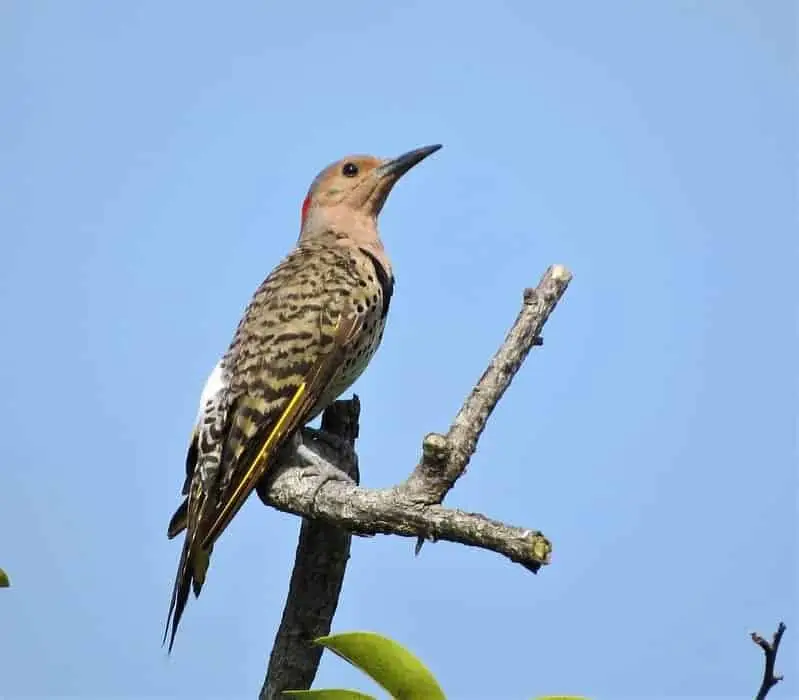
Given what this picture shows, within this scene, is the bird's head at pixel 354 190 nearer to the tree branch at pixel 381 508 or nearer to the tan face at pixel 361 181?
the tan face at pixel 361 181

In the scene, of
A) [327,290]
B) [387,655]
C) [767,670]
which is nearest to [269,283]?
[327,290]

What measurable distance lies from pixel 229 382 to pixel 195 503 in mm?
780

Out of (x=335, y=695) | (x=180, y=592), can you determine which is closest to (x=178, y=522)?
(x=180, y=592)

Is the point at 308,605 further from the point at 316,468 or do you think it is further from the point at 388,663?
the point at 388,663

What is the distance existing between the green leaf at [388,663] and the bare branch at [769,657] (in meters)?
0.75

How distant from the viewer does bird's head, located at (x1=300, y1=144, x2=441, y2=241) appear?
25.9 feet

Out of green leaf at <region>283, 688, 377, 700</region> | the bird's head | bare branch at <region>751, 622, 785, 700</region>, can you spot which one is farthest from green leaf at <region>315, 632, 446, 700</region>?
the bird's head

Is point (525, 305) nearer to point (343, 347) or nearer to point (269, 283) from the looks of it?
point (343, 347)

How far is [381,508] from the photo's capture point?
14.0ft

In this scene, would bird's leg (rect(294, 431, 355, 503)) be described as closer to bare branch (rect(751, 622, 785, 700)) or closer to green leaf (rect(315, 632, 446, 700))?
green leaf (rect(315, 632, 446, 700))

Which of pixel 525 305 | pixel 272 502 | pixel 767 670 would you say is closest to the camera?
pixel 767 670

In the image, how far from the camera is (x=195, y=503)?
18.9ft

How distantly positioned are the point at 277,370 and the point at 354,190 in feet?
7.11

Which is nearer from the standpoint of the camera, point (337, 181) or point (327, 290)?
point (327, 290)
